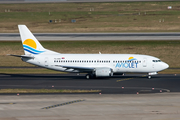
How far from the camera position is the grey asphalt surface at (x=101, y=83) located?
140 feet

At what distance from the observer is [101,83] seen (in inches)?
1879

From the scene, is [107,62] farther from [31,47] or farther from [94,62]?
[31,47]

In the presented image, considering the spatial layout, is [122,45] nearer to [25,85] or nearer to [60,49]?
[60,49]

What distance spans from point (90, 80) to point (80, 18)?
7630cm

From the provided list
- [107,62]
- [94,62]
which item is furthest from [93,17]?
[107,62]

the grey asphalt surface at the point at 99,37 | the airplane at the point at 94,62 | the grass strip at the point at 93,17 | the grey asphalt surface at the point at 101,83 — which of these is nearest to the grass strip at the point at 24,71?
the grey asphalt surface at the point at 101,83

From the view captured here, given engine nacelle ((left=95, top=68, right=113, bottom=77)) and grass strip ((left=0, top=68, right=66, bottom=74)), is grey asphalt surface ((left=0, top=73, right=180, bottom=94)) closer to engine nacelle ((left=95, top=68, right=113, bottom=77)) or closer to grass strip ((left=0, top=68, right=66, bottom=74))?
engine nacelle ((left=95, top=68, right=113, bottom=77))

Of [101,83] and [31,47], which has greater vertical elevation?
[31,47]

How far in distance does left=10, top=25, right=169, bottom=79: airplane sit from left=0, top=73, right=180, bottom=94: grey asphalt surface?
1508 mm

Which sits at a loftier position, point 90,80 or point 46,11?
point 46,11

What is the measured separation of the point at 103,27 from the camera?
349 feet

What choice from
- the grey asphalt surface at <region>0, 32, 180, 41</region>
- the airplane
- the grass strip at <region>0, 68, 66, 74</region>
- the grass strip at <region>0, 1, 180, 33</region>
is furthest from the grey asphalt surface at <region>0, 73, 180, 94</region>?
the grass strip at <region>0, 1, 180, 33</region>

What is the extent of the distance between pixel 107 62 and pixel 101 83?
19.0ft

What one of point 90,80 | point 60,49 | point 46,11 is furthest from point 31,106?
point 46,11
